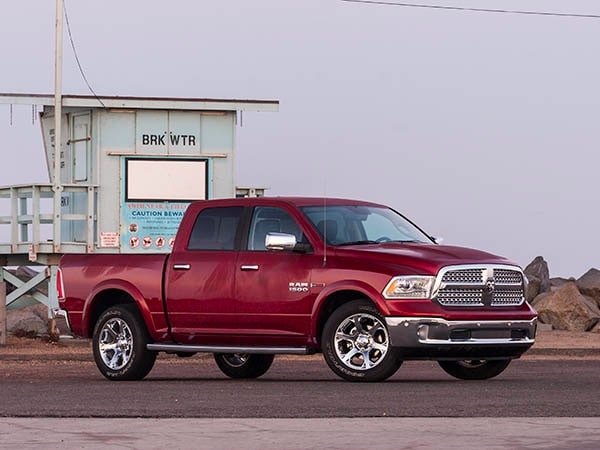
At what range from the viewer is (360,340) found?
16875 millimetres

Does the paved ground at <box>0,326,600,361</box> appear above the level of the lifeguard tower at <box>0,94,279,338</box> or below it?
below

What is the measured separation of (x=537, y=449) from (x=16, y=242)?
2373 cm

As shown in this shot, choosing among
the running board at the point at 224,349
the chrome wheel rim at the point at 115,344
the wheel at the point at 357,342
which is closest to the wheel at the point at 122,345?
the chrome wheel rim at the point at 115,344

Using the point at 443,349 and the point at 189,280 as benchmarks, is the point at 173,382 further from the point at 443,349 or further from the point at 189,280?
the point at 443,349

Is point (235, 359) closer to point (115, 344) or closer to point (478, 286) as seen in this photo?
point (115, 344)

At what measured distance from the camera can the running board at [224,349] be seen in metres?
17.4

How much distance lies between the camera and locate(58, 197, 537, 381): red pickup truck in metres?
16.7

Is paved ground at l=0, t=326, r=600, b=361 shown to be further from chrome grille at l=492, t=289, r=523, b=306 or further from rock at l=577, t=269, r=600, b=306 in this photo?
chrome grille at l=492, t=289, r=523, b=306

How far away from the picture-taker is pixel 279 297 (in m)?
17.5

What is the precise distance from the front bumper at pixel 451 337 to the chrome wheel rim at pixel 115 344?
11.0ft

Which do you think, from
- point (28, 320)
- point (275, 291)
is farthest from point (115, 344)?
point (28, 320)

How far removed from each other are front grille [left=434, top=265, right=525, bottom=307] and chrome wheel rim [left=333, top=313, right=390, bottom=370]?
71 cm

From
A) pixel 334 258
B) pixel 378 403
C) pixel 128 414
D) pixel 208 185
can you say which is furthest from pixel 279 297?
pixel 208 185

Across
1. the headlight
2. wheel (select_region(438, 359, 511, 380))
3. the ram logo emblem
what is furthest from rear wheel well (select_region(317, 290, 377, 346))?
wheel (select_region(438, 359, 511, 380))
